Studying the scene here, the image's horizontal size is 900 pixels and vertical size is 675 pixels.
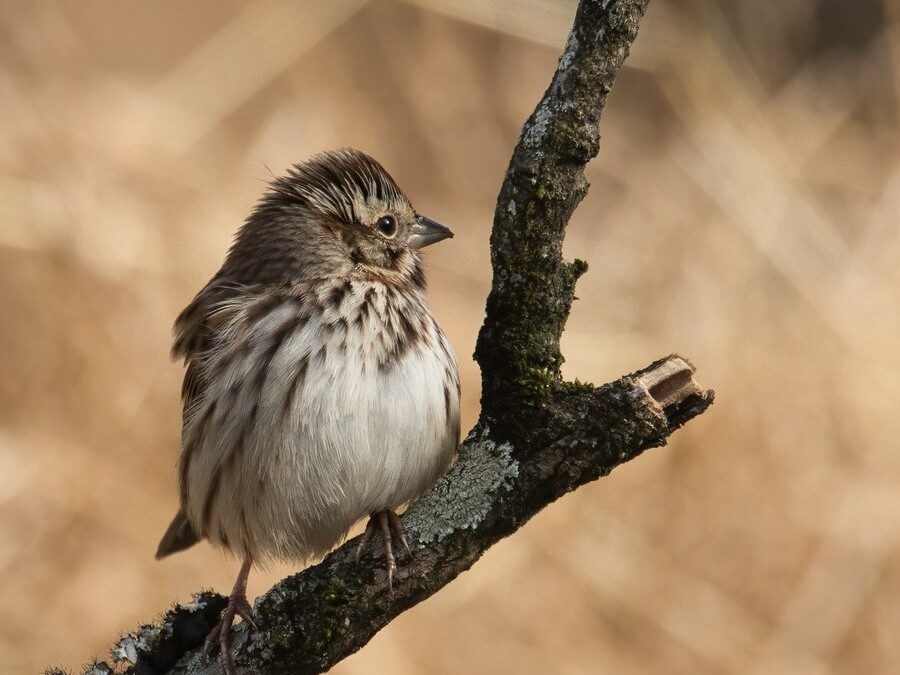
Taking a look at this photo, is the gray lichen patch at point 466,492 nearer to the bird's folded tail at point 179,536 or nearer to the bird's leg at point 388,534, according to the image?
the bird's leg at point 388,534

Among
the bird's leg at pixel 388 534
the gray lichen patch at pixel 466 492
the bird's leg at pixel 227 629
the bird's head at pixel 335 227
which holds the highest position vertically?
the bird's head at pixel 335 227

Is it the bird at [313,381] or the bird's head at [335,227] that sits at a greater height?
the bird's head at [335,227]

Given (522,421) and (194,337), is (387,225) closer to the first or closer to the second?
(194,337)

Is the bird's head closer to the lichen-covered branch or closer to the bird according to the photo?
the bird

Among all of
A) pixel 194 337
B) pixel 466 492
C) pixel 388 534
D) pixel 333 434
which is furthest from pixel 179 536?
pixel 466 492

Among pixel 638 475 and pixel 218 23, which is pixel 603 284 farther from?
pixel 218 23

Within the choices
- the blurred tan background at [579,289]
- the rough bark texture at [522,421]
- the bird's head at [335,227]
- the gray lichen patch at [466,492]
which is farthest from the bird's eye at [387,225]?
the blurred tan background at [579,289]

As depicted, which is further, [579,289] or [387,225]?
[579,289]
